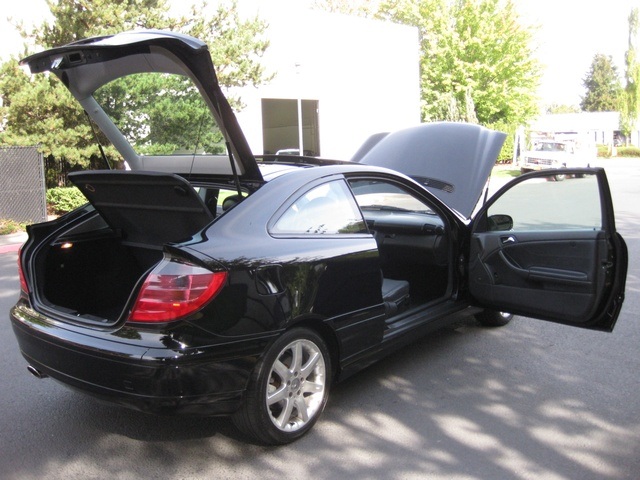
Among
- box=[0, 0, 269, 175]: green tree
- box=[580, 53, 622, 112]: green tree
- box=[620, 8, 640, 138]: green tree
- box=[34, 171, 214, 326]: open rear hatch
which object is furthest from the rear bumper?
box=[580, 53, 622, 112]: green tree

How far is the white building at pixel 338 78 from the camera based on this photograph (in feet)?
82.8

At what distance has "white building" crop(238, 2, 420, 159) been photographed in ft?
82.8

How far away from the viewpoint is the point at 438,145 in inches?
227

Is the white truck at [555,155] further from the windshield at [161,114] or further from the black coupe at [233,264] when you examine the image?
the windshield at [161,114]

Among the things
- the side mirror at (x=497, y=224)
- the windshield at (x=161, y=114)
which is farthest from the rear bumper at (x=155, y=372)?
the side mirror at (x=497, y=224)

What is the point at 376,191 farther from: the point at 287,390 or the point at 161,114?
the point at 287,390

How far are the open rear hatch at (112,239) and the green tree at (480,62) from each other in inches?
1254

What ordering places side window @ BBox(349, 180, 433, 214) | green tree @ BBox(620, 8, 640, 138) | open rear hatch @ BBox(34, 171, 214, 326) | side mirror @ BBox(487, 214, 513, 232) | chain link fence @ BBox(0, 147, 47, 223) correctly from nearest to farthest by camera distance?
open rear hatch @ BBox(34, 171, 214, 326)
side window @ BBox(349, 180, 433, 214)
side mirror @ BBox(487, 214, 513, 232)
chain link fence @ BBox(0, 147, 47, 223)
green tree @ BBox(620, 8, 640, 138)

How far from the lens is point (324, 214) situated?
145 inches

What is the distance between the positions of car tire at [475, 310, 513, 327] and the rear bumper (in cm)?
286

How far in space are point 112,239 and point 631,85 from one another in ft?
194

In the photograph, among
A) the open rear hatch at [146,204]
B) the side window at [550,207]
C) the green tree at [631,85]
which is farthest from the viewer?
the green tree at [631,85]

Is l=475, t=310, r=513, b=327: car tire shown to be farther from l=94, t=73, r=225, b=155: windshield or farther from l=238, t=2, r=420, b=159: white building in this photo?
l=238, t=2, r=420, b=159: white building

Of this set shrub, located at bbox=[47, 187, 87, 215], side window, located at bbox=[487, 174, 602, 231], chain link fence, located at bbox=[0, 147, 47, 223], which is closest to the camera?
side window, located at bbox=[487, 174, 602, 231]
